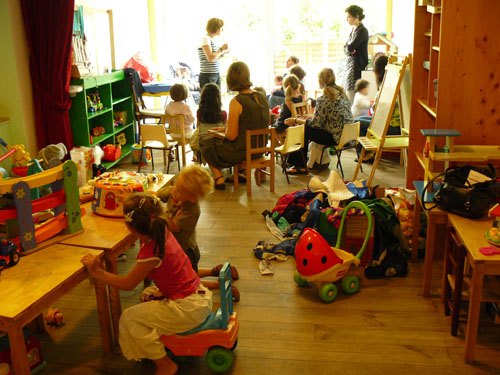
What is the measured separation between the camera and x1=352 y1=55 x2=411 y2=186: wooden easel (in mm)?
4809

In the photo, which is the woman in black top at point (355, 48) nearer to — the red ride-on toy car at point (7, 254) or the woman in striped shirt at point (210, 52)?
the woman in striped shirt at point (210, 52)

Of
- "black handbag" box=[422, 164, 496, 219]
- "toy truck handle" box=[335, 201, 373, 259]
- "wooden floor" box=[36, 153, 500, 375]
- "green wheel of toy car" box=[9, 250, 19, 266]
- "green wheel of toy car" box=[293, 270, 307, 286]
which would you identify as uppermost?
"black handbag" box=[422, 164, 496, 219]

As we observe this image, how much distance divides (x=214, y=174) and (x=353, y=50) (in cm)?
307

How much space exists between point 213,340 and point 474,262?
119cm

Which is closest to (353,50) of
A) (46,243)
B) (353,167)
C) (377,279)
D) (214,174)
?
(353,167)

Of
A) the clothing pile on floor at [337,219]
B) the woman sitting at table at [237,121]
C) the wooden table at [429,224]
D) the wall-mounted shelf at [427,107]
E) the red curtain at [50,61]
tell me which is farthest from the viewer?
the woman sitting at table at [237,121]

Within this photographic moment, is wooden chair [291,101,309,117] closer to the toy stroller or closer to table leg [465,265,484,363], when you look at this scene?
the toy stroller

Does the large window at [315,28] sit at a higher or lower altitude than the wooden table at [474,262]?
higher

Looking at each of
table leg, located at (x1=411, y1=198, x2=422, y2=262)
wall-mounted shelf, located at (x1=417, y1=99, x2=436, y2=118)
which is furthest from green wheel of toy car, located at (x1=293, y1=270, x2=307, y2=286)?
wall-mounted shelf, located at (x1=417, y1=99, x2=436, y2=118)

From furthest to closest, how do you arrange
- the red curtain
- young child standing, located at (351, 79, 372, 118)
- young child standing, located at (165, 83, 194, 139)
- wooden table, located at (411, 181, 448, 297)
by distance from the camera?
young child standing, located at (351, 79, 372, 118)
young child standing, located at (165, 83, 194, 139)
the red curtain
wooden table, located at (411, 181, 448, 297)

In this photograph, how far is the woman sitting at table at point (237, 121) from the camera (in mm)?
4910

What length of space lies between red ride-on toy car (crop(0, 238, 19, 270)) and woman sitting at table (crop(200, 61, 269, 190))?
2.92 metres

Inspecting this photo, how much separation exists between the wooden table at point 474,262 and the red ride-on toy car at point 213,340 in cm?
108

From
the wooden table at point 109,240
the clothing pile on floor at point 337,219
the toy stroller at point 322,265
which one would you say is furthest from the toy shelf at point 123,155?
the toy stroller at point 322,265
